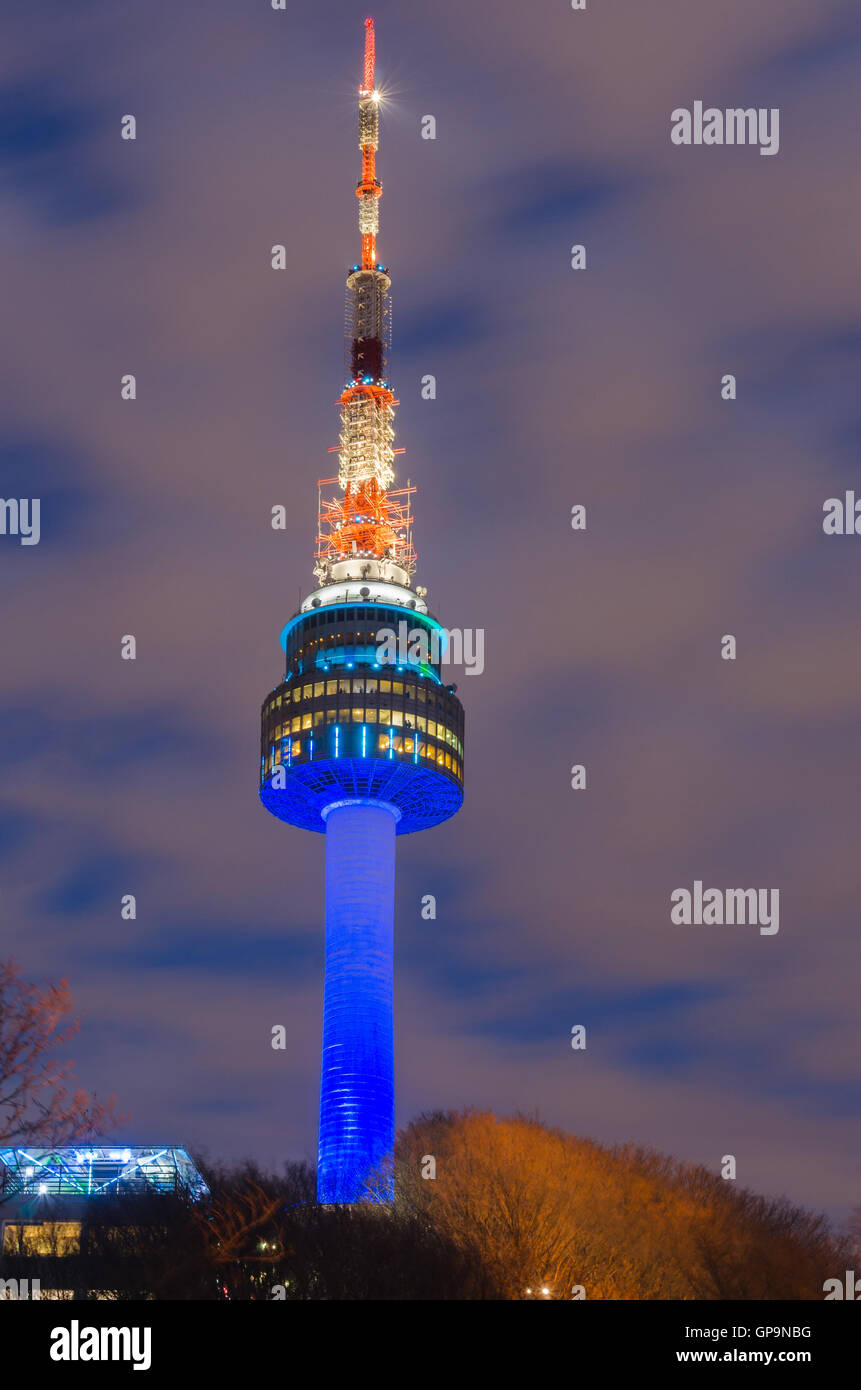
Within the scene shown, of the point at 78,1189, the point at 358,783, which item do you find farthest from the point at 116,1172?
the point at 358,783

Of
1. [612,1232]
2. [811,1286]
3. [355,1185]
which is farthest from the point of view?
[355,1185]

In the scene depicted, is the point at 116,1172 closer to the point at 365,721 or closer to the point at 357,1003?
the point at 357,1003

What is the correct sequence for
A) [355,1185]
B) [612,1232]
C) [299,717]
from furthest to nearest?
[299,717]
[355,1185]
[612,1232]

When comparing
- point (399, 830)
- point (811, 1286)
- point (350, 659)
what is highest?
point (350, 659)

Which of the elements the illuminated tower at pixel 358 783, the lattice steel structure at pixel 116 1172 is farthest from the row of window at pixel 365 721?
the lattice steel structure at pixel 116 1172

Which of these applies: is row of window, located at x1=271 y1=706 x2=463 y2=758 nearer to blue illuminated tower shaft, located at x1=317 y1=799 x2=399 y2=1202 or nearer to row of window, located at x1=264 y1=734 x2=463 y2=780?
row of window, located at x1=264 y1=734 x2=463 y2=780

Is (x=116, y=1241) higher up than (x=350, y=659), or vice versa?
(x=350, y=659)
